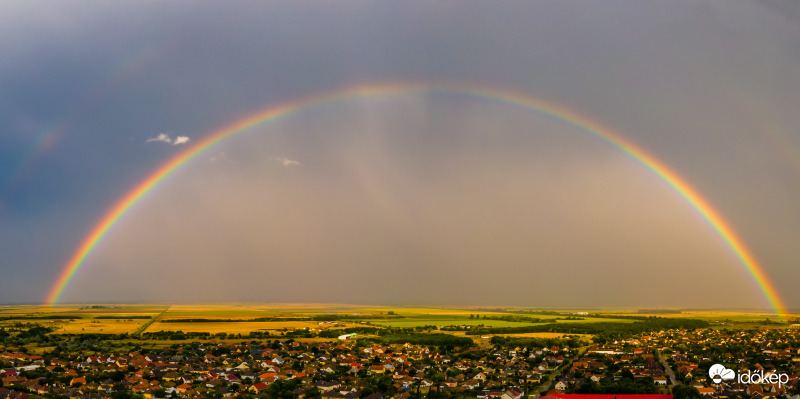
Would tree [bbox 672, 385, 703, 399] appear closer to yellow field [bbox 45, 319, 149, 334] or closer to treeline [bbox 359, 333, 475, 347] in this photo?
treeline [bbox 359, 333, 475, 347]

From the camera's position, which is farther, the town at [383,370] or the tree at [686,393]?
the town at [383,370]

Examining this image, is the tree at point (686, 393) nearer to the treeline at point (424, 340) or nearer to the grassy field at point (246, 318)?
the treeline at point (424, 340)

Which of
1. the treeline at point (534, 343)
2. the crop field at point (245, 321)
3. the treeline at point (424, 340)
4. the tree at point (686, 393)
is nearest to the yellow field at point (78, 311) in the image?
the crop field at point (245, 321)

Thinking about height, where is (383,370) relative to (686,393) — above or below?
below

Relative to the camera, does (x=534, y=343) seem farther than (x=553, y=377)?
Yes

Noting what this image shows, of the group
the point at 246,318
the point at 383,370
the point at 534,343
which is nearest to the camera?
the point at 383,370

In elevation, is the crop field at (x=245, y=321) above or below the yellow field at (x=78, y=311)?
above

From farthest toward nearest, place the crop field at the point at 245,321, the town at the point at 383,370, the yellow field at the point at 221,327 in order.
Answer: the crop field at the point at 245,321, the yellow field at the point at 221,327, the town at the point at 383,370

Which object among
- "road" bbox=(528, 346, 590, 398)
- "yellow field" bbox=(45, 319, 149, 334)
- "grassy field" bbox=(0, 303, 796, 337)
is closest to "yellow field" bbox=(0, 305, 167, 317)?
"grassy field" bbox=(0, 303, 796, 337)

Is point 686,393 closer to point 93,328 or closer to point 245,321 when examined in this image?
point 93,328

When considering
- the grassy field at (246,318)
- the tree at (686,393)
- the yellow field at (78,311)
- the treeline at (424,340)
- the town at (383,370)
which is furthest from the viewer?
the yellow field at (78,311)

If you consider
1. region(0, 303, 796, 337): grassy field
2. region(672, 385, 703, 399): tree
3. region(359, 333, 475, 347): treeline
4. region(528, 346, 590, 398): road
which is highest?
region(672, 385, 703, 399): tree

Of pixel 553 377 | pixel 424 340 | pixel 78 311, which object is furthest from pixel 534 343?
pixel 78 311

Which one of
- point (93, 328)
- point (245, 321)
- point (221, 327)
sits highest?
point (93, 328)
